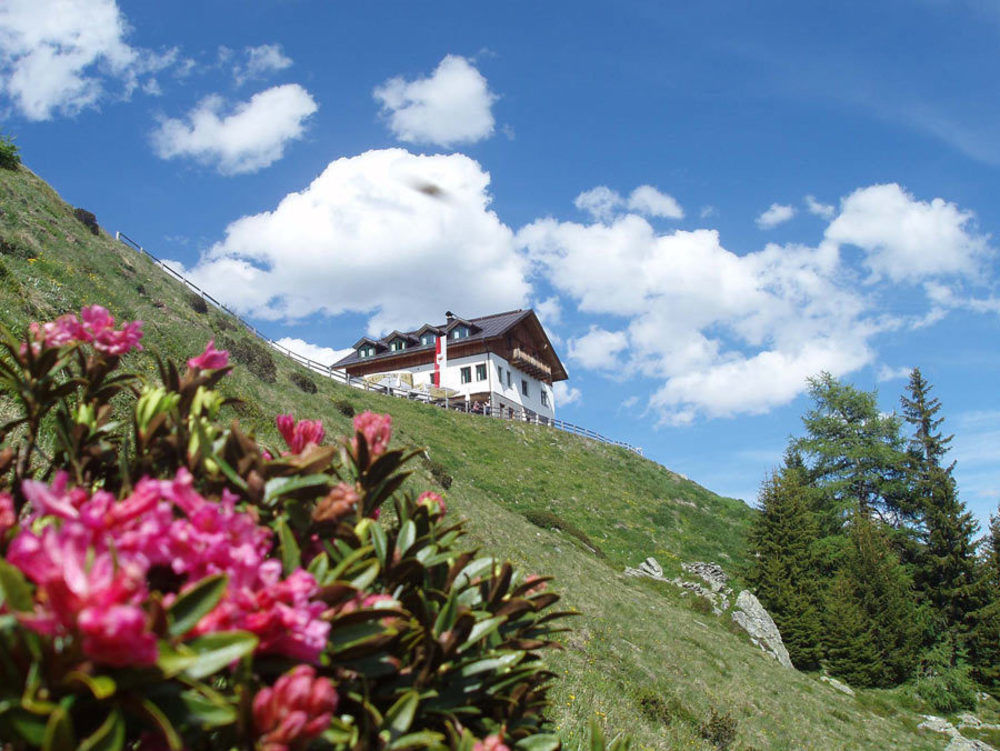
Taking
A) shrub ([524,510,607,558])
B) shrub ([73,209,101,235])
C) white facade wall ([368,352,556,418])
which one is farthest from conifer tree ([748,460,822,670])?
shrub ([73,209,101,235])

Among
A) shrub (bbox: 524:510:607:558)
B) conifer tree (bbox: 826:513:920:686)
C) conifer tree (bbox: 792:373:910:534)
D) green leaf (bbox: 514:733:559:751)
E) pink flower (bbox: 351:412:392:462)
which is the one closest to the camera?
green leaf (bbox: 514:733:559:751)

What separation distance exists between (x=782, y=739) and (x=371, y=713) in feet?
47.4

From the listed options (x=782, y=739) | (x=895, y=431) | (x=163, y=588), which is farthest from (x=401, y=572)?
(x=895, y=431)

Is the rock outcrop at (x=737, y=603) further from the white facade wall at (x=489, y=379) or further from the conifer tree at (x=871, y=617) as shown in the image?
the white facade wall at (x=489, y=379)

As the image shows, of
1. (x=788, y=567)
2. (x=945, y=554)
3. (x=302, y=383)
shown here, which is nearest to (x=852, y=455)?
(x=945, y=554)

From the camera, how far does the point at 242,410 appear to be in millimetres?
12164

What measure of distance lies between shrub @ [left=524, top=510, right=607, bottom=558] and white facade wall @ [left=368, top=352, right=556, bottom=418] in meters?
24.5

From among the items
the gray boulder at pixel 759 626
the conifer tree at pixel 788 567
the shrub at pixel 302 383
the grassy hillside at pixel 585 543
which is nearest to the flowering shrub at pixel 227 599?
the grassy hillside at pixel 585 543

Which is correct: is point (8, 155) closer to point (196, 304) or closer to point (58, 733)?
point (196, 304)

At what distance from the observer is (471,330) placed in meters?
54.5

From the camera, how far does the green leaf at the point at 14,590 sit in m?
0.96

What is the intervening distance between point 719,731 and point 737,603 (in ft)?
54.0

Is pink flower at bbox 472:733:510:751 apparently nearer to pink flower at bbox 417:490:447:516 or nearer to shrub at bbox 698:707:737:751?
pink flower at bbox 417:490:447:516

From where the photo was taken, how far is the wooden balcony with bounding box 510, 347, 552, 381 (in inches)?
2117
